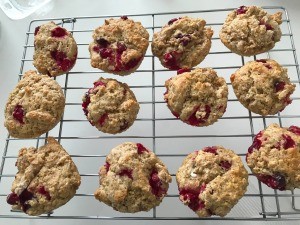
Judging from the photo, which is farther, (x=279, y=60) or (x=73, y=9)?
(x=73, y=9)

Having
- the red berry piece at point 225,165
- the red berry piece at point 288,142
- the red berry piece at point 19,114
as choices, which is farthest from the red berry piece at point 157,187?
the red berry piece at point 19,114

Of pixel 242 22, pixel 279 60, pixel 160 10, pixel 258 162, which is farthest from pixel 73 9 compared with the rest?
pixel 258 162

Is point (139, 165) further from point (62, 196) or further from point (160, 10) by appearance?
point (160, 10)

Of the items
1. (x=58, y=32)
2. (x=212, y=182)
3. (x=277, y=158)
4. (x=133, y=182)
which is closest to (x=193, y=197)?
(x=212, y=182)

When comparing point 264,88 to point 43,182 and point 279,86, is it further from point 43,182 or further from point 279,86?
point 43,182

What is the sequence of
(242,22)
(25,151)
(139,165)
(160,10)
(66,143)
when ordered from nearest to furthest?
1. (139,165)
2. (25,151)
3. (242,22)
4. (66,143)
5. (160,10)

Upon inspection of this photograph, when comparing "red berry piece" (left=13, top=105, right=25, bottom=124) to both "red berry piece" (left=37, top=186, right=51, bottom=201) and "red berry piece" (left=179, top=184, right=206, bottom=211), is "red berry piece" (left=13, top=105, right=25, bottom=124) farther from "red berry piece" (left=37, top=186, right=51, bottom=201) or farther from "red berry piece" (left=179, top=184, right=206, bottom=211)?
"red berry piece" (left=179, top=184, right=206, bottom=211)

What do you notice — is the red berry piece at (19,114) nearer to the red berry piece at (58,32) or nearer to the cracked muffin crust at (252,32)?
the red berry piece at (58,32)
